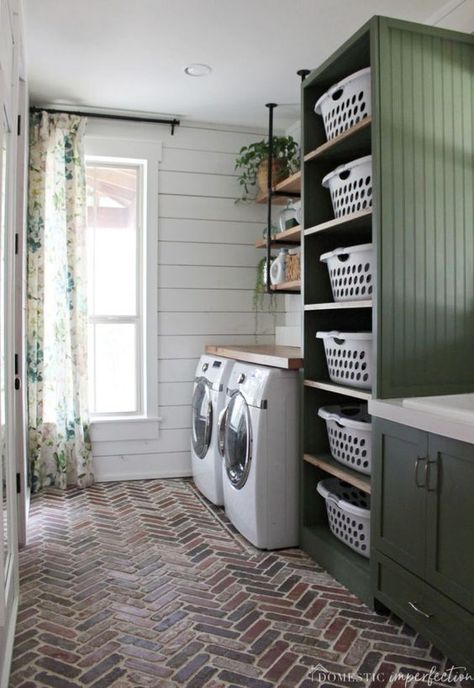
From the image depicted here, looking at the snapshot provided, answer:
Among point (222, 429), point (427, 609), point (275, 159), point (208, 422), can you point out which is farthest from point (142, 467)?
point (427, 609)

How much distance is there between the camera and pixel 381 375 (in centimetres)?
217

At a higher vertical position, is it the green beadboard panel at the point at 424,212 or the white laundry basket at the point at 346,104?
the white laundry basket at the point at 346,104

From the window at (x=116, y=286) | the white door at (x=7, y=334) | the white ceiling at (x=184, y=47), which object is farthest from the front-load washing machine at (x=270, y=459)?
the white ceiling at (x=184, y=47)

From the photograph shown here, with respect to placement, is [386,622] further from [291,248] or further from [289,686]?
[291,248]

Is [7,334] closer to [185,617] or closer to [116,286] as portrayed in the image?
[185,617]

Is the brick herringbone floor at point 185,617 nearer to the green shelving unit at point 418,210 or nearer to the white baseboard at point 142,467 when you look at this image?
the green shelving unit at point 418,210

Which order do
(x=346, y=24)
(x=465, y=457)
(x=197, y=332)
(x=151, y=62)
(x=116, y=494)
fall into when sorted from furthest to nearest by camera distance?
1. (x=197, y=332)
2. (x=116, y=494)
3. (x=151, y=62)
4. (x=346, y=24)
5. (x=465, y=457)

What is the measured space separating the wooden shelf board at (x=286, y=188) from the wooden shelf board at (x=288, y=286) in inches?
25.2

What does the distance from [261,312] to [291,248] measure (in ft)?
2.15

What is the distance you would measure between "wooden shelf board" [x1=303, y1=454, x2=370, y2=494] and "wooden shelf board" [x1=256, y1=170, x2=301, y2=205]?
1689 mm

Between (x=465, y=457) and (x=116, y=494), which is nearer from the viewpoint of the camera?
(x=465, y=457)

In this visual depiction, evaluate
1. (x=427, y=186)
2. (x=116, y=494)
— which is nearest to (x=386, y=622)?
(x=427, y=186)

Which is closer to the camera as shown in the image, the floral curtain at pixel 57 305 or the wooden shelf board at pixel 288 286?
the wooden shelf board at pixel 288 286

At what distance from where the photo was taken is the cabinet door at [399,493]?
1.93 metres
